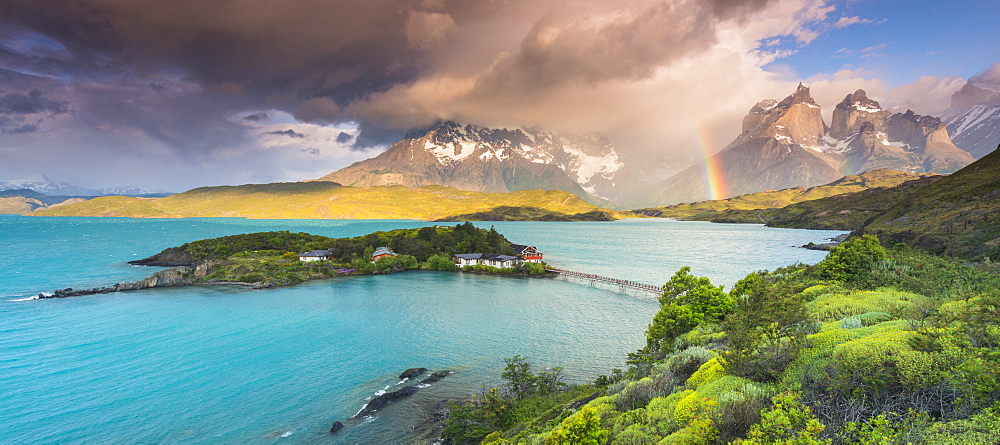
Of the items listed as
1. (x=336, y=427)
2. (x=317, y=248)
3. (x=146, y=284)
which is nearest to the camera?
(x=336, y=427)

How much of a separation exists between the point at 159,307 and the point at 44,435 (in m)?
47.8

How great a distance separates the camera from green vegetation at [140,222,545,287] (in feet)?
322

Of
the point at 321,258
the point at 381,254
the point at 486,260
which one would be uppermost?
the point at 381,254

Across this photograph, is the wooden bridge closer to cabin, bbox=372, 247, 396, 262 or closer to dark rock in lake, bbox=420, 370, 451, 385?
cabin, bbox=372, 247, 396, 262

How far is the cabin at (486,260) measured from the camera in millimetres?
110750

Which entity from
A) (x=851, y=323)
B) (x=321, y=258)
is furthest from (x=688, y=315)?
(x=321, y=258)

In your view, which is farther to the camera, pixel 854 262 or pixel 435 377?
pixel 435 377

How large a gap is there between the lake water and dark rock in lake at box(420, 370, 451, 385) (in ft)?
4.54

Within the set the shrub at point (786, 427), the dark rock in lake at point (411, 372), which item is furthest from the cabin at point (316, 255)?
the shrub at point (786, 427)

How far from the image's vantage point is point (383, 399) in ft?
114

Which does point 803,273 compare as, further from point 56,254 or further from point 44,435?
point 56,254

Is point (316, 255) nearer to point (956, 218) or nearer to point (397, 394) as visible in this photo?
point (397, 394)

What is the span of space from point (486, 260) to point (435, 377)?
74972mm

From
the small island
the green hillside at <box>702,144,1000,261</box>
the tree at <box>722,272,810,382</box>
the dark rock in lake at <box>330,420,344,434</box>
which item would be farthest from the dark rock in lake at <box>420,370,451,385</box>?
the small island
